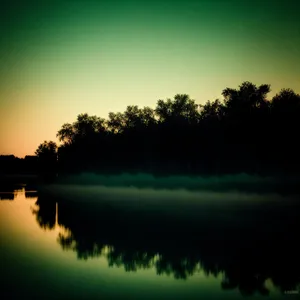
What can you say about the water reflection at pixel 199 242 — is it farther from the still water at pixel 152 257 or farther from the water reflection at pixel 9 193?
the water reflection at pixel 9 193

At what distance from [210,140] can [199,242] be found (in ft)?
185

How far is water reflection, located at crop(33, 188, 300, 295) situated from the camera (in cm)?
1336

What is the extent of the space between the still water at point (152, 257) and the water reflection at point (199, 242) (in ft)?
0.14

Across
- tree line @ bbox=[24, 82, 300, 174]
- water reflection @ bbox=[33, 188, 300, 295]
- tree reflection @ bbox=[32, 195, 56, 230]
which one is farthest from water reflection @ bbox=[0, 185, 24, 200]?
tree line @ bbox=[24, 82, 300, 174]

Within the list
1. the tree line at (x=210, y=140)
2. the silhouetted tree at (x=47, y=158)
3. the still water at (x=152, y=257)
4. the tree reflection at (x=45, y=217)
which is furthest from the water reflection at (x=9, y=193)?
the silhouetted tree at (x=47, y=158)

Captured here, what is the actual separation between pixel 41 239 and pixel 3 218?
11.0m

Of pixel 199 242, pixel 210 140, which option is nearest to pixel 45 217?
pixel 199 242

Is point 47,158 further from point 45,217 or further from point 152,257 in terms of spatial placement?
point 152,257

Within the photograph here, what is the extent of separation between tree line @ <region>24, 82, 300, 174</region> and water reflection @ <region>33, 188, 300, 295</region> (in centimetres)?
3675

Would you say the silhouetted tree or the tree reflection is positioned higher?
the silhouetted tree

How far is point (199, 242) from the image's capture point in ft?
60.3

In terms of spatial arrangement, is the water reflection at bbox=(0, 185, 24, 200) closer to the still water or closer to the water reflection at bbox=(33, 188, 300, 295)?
the water reflection at bbox=(33, 188, 300, 295)

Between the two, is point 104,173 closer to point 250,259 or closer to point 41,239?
point 41,239

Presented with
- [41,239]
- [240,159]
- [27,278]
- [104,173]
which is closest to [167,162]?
[240,159]
